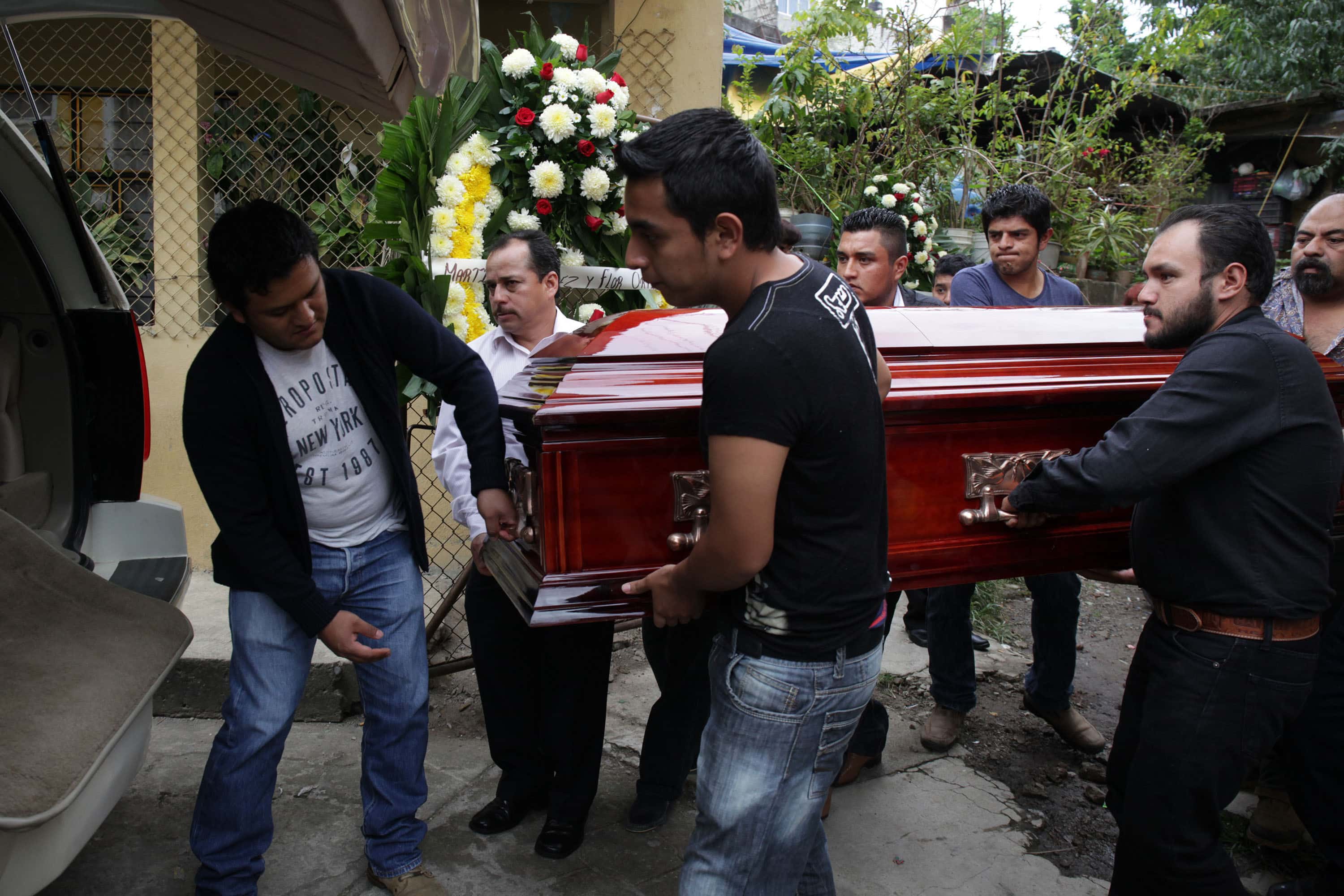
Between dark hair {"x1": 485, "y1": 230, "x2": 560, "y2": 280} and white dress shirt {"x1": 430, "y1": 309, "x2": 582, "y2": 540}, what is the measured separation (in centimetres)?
14

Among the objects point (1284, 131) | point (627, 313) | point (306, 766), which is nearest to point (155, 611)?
point (306, 766)

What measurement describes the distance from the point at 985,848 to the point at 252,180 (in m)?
4.83

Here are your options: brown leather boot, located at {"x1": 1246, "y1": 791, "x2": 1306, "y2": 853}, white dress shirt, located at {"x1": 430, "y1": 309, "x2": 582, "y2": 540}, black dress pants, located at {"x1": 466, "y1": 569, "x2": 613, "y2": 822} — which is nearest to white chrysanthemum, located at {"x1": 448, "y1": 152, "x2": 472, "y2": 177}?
white dress shirt, located at {"x1": 430, "y1": 309, "x2": 582, "y2": 540}

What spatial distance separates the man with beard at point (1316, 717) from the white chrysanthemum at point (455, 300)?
2323mm

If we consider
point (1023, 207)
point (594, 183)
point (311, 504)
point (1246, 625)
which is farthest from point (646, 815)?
point (1023, 207)

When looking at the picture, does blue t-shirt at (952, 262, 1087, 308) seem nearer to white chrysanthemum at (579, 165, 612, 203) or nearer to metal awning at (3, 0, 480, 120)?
white chrysanthemum at (579, 165, 612, 203)

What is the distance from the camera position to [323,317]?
204 cm

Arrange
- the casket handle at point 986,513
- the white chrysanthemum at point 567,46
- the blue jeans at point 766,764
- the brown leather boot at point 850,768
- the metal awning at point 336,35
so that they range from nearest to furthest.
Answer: the blue jeans at point 766,764 → the metal awning at point 336,35 → the casket handle at point 986,513 → the brown leather boot at point 850,768 → the white chrysanthemum at point 567,46

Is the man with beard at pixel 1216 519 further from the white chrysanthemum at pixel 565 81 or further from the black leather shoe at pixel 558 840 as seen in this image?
the white chrysanthemum at pixel 565 81

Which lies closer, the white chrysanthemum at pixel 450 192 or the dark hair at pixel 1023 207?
the white chrysanthemum at pixel 450 192

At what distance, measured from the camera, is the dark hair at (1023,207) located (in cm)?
326

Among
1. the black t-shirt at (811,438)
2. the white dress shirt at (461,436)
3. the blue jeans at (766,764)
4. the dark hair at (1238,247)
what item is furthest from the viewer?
the white dress shirt at (461,436)

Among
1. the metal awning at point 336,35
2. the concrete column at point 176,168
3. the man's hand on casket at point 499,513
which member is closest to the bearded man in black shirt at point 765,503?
the man's hand on casket at point 499,513

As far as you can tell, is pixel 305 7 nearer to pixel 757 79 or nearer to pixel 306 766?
pixel 306 766
